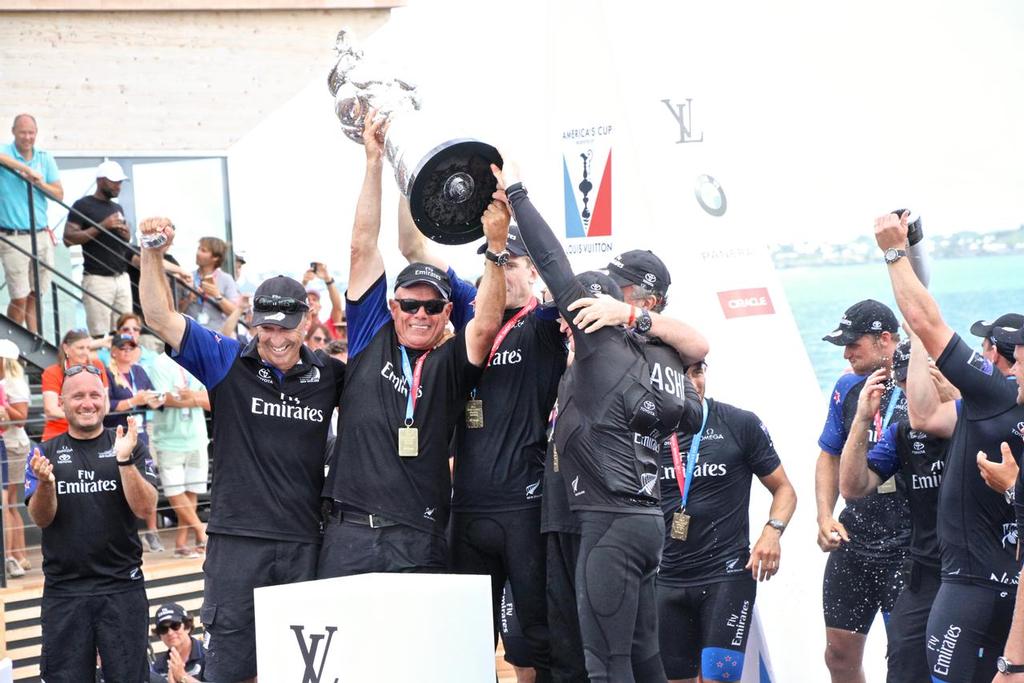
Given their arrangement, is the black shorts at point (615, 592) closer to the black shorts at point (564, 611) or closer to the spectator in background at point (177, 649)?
the black shorts at point (564, 611)

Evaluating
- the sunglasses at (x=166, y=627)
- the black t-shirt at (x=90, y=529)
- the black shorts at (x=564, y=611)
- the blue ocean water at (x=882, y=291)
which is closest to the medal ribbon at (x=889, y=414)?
the black shorts at (x=564, y=611)

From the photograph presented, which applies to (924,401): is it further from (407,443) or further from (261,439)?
(261,439)

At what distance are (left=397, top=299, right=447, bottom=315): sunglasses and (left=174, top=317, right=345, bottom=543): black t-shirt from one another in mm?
439

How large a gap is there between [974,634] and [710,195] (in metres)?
3.19

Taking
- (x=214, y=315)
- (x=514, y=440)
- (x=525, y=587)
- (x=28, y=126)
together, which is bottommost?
(x=525, y=587)

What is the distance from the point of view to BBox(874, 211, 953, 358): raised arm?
4.29 metres

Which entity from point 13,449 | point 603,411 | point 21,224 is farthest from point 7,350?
point 603,411

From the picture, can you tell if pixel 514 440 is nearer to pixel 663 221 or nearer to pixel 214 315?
pixel 663 221

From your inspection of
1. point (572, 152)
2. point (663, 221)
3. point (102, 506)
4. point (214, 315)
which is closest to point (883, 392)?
point (663, 221)

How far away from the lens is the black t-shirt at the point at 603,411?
4191mm

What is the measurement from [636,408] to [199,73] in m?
11.5

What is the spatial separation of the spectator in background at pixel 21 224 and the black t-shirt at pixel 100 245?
0.89 feet

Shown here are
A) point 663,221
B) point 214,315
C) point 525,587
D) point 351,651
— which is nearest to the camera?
point 351,651

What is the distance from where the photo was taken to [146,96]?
Answer: 14.1 meters
